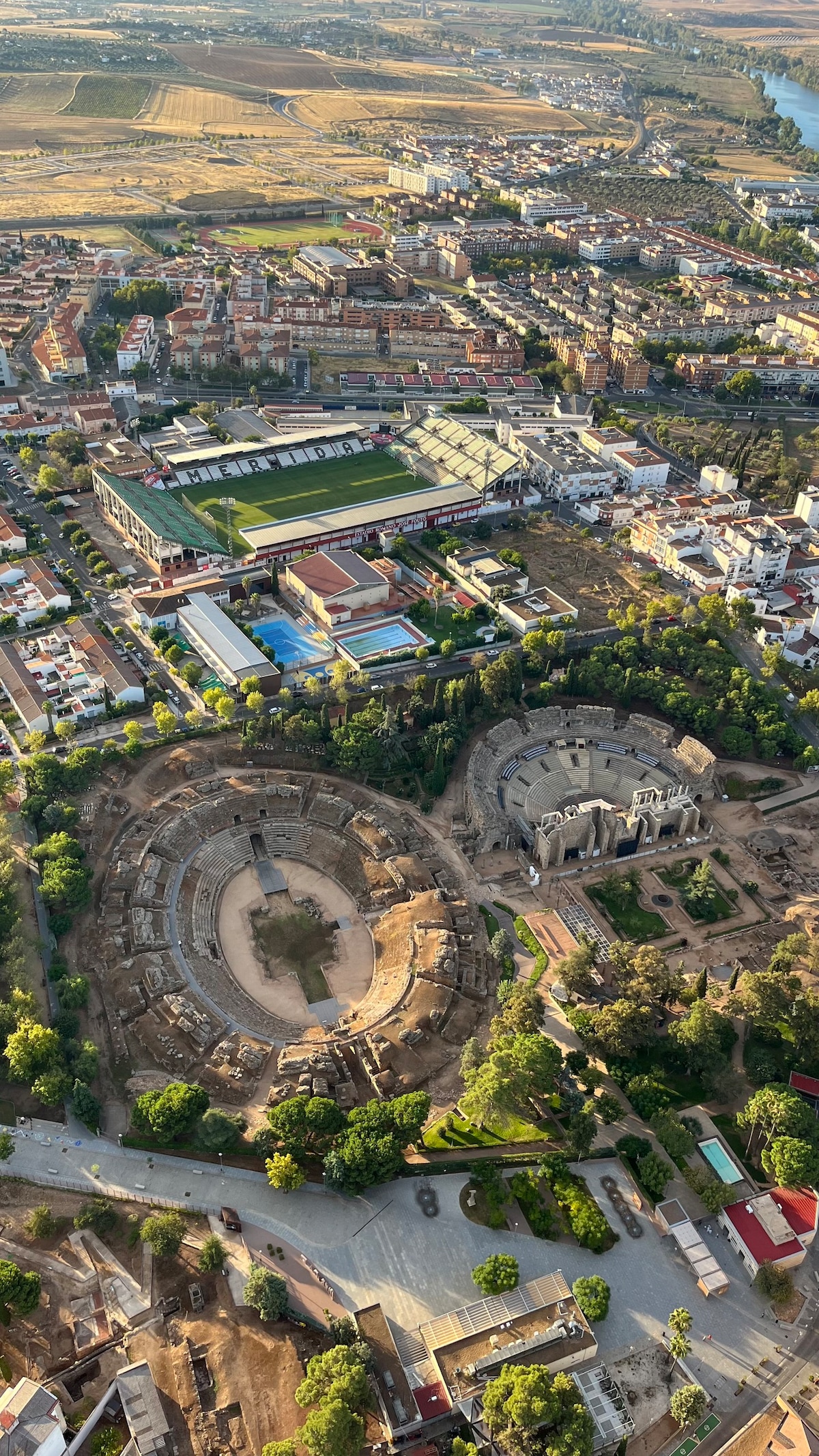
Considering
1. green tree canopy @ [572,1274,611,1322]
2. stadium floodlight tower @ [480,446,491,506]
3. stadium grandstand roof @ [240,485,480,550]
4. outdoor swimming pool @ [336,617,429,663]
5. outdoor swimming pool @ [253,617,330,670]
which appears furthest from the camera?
stadium floodlight tower @ [480,446,491,506]

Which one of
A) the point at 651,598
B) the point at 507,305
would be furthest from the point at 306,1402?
the point at 507,305

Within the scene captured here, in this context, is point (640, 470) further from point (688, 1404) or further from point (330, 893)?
point (688, 1404)

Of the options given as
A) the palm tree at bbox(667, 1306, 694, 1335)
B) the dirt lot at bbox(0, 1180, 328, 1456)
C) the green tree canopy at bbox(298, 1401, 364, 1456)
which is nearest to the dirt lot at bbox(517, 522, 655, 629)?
the palm tree at bbox(667, 1306, 694, 1335)

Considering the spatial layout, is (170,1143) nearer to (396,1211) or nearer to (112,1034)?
(112,1034)

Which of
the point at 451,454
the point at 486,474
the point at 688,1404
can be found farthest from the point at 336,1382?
the point at 451,454

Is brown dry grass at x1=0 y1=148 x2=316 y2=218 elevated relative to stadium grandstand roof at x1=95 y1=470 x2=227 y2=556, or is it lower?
elevated

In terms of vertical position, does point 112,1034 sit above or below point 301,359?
below

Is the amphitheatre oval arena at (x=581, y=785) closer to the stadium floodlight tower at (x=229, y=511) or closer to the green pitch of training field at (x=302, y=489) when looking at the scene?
the stadium floodlight tower at (x=229, y=511)

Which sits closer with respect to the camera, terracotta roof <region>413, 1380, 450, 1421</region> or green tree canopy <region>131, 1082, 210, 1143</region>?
terracotta roof <region>413, 1380, 450, 1421</region>

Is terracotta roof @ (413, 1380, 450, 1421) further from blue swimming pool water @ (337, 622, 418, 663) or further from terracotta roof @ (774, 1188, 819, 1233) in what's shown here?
blue swimming pool water @ (337, 622, 418, 663)
